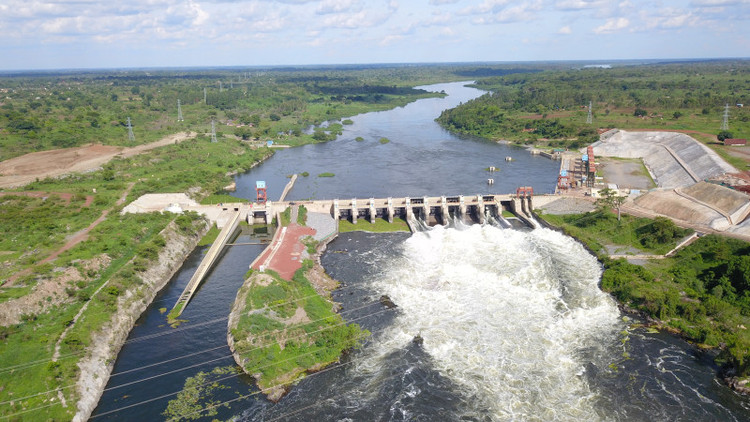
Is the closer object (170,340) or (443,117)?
(170,340)

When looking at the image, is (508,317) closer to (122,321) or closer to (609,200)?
(609,200)

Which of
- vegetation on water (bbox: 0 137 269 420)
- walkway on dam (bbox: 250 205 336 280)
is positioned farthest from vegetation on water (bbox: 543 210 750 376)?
vegetation on water (bbox: 0 137 269 420)

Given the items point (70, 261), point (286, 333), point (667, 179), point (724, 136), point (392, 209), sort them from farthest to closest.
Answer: point (724, 136) → point (667, 179) → point (392, 209) → point (70, 261) → point (286, 333)

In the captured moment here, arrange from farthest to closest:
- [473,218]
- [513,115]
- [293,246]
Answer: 1. [513,115]
2. [473,218]
3. [293,246]

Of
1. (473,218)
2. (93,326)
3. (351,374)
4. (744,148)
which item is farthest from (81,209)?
(744,148)

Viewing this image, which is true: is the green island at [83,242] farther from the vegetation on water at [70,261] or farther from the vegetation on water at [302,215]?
the vegetation on water at [302,215]

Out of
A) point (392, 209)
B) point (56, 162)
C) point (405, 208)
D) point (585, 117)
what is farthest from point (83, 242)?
point (585, 117)

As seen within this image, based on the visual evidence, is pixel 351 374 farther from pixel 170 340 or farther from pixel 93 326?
pixel 93 326
